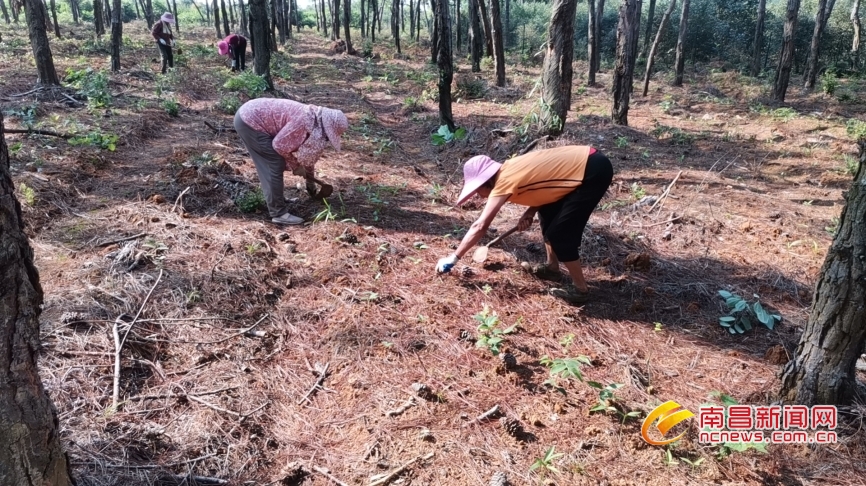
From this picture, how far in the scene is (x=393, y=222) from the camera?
511 cm

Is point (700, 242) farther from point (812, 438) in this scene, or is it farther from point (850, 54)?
point (850, 54)

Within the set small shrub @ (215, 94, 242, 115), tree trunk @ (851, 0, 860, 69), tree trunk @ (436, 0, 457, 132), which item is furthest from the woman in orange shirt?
tree trunk @ (851, 0, 860, 69)

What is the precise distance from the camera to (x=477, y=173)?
352 cm

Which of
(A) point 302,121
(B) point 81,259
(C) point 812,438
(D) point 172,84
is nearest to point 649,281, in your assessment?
(C) point 812,438

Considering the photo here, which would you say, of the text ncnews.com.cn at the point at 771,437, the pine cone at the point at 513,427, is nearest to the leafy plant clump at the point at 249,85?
the pine cone at the point at 513,427

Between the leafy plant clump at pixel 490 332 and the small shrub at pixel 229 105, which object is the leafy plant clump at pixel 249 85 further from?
the leafy plant clump at pixel 490 332

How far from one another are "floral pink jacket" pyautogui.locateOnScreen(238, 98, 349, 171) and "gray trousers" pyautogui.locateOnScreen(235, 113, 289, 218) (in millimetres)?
68

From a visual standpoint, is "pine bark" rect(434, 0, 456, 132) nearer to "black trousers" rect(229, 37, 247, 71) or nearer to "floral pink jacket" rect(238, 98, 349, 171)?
"floral pink jacket" rect(238, 98, 349, 171)

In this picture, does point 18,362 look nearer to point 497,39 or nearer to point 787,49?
point 497,39

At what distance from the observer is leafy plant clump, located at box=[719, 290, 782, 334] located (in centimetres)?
353

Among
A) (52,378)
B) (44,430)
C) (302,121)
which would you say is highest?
(302,121)

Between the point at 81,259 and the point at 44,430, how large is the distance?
2543 millimetres

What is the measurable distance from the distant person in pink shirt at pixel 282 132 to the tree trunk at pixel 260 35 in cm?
774

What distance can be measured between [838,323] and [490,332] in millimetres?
1780
